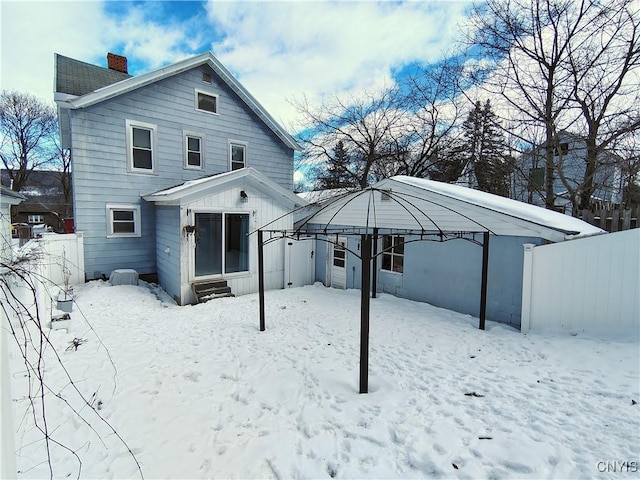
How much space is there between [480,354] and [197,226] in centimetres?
684

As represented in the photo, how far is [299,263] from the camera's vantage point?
392 inches

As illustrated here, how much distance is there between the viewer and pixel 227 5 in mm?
7195

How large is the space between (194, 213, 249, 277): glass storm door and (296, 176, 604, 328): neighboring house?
7.31 ft

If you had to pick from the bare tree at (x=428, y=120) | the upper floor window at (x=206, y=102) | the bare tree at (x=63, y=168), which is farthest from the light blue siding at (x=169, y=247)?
the bare tree at (x=63, y=168)

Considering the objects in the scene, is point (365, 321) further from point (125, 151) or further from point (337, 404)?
point (125, 151)

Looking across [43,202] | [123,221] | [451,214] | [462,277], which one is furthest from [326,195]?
[43,202]

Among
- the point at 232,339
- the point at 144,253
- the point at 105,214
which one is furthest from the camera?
the point at 144,253

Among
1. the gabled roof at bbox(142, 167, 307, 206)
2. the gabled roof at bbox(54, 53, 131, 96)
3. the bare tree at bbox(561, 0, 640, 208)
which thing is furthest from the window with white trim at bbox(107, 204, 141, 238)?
the bare tree at bbox(561, 0, 640, 208)

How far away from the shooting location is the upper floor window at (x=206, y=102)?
10.7m

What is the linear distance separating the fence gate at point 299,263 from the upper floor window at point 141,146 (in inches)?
205

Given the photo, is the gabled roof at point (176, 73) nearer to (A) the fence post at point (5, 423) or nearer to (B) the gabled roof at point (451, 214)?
(B) the gabled roof at point (451, 214)

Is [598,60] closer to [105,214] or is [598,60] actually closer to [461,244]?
[461,244]

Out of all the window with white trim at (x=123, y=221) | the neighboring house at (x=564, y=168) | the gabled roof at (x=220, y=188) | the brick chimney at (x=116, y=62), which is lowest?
the window with white trim at (x=123, y=221)

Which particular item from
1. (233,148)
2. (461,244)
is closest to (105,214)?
(233,148)
